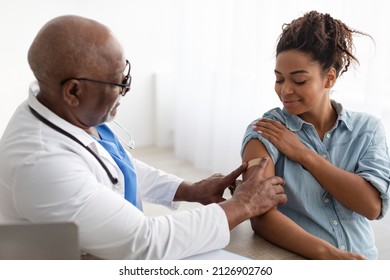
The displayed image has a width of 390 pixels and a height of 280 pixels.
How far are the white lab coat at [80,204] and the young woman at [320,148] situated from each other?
26cm

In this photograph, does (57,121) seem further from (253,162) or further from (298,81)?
(298,81)

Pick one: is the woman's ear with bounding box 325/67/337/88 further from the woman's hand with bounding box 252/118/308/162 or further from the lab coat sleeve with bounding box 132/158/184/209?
the lab coat sleeve with bounding box 132/158/184/209

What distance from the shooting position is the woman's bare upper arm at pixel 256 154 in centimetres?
146

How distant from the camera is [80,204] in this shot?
3.73ft

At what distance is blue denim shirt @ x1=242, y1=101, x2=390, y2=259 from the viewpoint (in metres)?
1.44

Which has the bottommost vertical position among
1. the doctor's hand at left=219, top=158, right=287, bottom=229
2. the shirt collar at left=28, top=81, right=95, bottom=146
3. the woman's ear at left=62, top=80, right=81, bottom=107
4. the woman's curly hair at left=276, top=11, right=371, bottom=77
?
the doctor's hand at left=219, top=158, right=287, bottom=229

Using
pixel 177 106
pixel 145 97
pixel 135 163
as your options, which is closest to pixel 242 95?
pixel 177 106

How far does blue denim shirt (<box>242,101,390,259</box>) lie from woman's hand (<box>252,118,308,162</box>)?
18mm

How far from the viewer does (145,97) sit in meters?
4.76

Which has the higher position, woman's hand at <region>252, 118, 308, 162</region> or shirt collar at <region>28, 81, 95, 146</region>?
shirt collar at <region>28, 81, 95, 146</region>

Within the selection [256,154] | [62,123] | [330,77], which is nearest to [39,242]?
[62,123]

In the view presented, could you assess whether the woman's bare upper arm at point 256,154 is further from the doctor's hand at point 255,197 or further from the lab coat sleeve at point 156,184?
the lab coat sleeve at point 156,184

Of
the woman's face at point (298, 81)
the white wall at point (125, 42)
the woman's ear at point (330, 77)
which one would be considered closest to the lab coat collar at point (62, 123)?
the woman's face at point (298, 81)

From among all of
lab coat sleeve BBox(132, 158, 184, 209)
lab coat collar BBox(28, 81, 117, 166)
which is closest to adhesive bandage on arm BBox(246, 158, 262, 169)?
lab coat sleeve BBox(132, 158, 184, 209)
